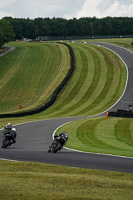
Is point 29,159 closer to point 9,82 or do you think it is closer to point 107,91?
point 107,91

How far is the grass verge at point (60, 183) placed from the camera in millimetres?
13078

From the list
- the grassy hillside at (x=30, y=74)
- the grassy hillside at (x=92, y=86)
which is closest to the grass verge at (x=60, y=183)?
the grassy hillside at (x=92, y=86)

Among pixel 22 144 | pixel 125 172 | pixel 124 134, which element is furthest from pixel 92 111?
pixel 125 172

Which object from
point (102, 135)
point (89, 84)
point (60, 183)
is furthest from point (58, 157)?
point (89, 84)

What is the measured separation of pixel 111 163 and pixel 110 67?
67.6 metres

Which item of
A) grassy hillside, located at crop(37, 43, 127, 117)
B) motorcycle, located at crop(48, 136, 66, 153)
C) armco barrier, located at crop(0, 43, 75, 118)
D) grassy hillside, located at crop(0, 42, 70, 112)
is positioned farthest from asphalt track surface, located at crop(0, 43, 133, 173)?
grassy hillside, located at crop(0, 42, 70, 112)

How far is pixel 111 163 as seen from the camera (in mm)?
19750

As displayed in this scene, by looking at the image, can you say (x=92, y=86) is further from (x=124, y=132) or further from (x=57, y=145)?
(x=57, y=145)

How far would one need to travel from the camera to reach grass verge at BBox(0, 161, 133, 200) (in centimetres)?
1308

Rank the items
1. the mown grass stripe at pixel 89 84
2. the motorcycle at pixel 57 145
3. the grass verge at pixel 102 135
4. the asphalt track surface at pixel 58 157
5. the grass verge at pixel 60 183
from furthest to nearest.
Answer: the mown grass stripe at pixel 89 84 < the grass verge at pixel 102 135 < the motorcycle at pixel 57 145 < the asphalt track surface at pixel 58 157 < the grass verge at pixel 60 183

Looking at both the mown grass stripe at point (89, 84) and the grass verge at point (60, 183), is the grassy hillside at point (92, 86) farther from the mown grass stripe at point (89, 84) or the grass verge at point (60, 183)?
the grass verge at point (60, 183)

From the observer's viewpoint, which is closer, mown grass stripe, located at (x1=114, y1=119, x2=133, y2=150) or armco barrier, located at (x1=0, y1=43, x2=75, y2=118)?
mown grass stripe, located at (x1=114, y1=119, x2=133, y2=150)

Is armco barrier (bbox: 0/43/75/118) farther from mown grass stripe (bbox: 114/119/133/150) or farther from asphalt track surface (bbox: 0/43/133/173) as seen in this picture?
asphalt track surface (bbox: 0/43/133/173)

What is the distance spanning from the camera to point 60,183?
1495 cm
